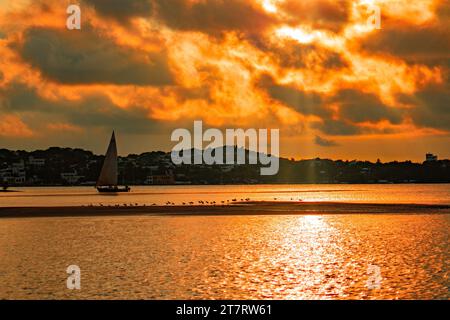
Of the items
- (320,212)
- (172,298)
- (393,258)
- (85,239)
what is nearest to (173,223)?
(85,239)

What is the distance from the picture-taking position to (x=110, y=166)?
17938 cm

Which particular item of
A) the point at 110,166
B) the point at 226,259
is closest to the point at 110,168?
the point at 110,166

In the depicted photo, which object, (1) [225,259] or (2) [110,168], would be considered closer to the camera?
(1) [225,259]

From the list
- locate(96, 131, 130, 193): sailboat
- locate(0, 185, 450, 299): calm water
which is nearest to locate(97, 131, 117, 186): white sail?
locate(96, 131, 130, 193): sailboat

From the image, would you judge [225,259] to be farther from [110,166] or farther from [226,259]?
[110,166]

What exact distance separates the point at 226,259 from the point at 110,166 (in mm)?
134089

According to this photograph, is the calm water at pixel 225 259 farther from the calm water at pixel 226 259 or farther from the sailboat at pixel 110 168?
the sailboat at pixel 110 168

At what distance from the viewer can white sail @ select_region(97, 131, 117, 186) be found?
6909 inches

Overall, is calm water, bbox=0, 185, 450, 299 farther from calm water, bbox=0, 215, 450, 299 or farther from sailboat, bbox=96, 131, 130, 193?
sailboat, bbox=96, 131, 130, 193

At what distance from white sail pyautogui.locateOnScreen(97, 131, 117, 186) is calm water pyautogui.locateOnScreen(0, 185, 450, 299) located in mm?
91192

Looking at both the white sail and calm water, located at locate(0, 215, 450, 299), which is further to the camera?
the white sail

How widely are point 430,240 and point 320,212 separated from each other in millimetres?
47473

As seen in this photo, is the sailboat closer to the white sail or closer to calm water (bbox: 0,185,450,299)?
the white sail

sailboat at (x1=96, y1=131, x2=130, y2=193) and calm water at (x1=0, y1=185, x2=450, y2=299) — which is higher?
sailboat at (x1=96, y1=131, x2=130, y2=193)
